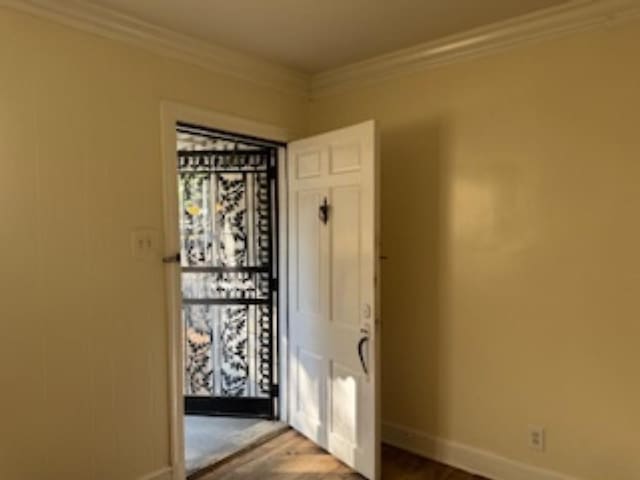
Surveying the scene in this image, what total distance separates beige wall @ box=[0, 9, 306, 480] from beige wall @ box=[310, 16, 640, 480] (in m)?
1.44

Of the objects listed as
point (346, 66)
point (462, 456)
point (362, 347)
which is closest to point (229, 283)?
point (362, 347)

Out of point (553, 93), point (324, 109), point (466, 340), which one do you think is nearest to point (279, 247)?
point (324, 109)

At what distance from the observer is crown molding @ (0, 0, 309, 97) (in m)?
2.10

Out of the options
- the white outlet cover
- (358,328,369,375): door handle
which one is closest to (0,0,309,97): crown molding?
(358,328,369,375): door handle

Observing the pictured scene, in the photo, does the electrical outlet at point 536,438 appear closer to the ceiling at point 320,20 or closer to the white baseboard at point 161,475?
the white baseboard at point 161,475

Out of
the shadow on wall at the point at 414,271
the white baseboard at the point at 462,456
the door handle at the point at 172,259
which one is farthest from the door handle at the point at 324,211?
the white baseboard at the point at 462,456

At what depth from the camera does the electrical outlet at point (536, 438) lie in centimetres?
247

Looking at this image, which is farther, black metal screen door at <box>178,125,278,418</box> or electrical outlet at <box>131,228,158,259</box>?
black metal screen door at <box>178,125,278,418</box>

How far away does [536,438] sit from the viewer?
8.16ft

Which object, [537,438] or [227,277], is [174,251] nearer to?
[227,277]

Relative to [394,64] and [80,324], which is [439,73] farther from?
[80,324]

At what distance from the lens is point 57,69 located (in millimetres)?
2127

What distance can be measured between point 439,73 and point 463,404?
6.41ft

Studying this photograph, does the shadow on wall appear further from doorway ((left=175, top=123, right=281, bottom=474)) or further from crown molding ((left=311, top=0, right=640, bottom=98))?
doorway ((left=175, top=123, right=281, bottom=474))
